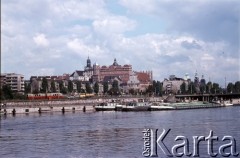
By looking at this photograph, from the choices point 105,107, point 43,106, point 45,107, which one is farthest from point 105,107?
point 43,106

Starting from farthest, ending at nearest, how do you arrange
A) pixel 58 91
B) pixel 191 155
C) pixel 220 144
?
1. pixel 58 91
2. pixel 220 144
3. pixel 191 155

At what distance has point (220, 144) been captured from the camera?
32.2 m

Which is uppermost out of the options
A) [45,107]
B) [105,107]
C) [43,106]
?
[43,106]

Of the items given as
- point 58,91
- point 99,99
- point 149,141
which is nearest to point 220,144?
point 149,141

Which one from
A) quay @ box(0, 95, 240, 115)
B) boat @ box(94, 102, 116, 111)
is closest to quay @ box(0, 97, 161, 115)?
quay @ box(0, 95, 240, 115)

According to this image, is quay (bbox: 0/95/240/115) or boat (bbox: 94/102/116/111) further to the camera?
boat (bbox: 94/102/116/111)

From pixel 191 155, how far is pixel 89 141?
12.3 metres

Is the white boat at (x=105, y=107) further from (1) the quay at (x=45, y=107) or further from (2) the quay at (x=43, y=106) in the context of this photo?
(2) the quay at (x=43, y=106)

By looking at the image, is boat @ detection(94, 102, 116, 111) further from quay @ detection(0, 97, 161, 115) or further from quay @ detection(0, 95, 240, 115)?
quay @ detection(0, 97, 161, 115)

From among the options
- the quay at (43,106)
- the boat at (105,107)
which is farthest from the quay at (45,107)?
the boat at (105,107)

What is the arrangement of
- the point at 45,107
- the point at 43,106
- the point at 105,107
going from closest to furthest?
1. the point at 43,106
2. the point at 45,107
3. the point at 105,107

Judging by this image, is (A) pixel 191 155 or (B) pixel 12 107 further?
(B) pixel 12 107

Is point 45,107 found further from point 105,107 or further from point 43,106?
point 105,107

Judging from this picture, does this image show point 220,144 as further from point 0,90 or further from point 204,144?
point 0,90
